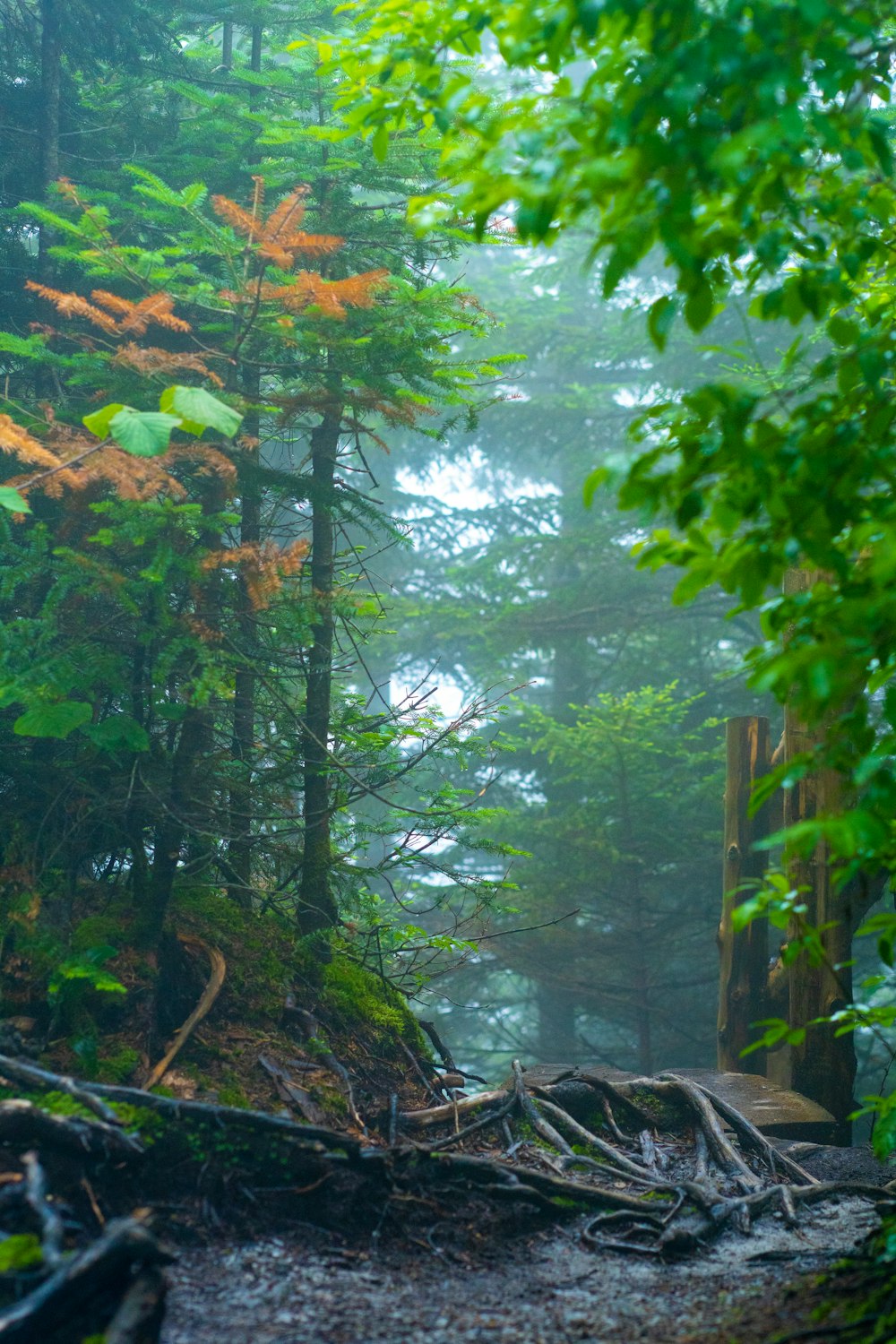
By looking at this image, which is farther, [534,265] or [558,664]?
[534,265]

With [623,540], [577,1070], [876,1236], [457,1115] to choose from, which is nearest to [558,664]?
[623,540]

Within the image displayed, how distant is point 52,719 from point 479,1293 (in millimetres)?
2696

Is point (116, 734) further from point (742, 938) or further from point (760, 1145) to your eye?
point (742, 938)

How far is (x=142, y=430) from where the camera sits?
11.3 feet

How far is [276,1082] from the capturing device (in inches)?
164

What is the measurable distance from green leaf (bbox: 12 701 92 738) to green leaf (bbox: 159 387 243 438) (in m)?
1.30

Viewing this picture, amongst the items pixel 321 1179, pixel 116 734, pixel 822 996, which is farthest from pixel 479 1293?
pixel 822 996

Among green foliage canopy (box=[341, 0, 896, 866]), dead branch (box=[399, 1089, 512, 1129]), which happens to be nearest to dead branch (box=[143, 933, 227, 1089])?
dead branch (box=[399, 1089, 512, 1129])

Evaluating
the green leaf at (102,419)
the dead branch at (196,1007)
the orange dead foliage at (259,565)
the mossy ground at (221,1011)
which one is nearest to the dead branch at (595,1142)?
the mossy ground at (221,1011)

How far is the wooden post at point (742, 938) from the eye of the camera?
7730 millimetres

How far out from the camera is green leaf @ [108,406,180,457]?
3.38 metres

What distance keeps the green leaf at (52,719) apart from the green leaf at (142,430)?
1.18 metres

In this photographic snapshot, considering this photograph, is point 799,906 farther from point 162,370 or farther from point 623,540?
point 623,540

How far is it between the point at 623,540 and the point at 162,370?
12520 millimetres
